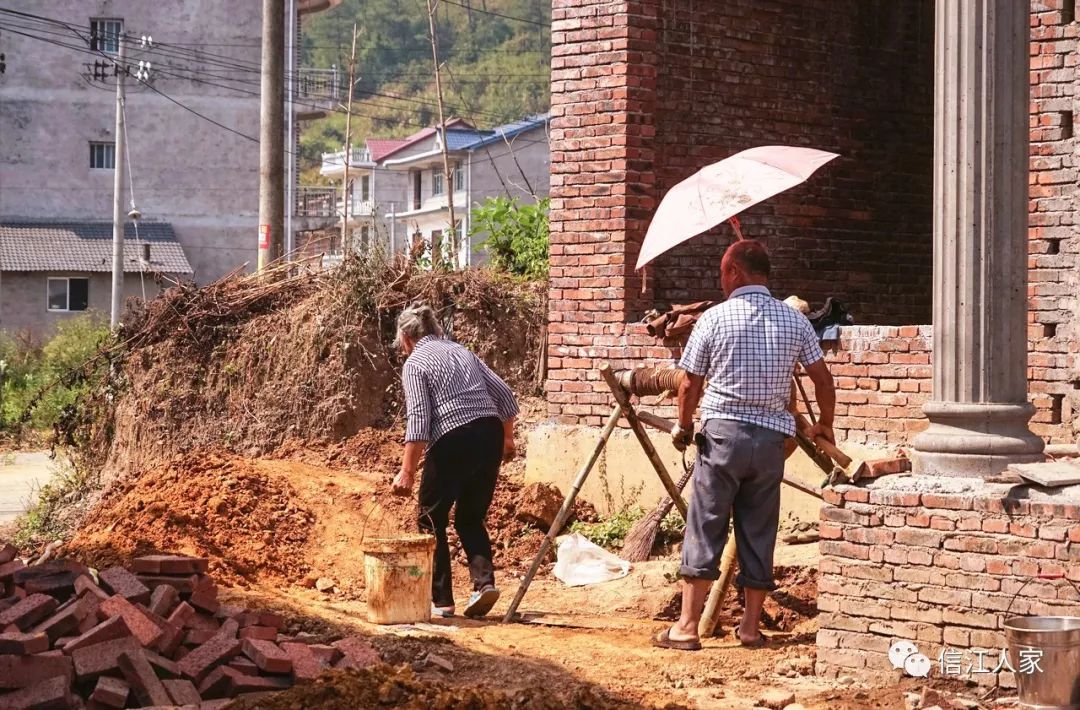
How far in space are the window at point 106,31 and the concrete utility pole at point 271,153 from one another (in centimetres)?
2905

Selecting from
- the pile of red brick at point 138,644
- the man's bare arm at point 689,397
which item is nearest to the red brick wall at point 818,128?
the man's bare arm at point 689,397

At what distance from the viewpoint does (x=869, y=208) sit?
12062mm

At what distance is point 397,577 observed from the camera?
8.12 m

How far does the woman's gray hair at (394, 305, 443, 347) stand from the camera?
8.56 metres

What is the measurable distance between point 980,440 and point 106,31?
1636 inches

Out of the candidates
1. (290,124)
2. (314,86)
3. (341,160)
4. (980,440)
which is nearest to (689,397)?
(980,440)

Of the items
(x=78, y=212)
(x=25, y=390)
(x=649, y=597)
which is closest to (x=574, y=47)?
(x=649, y=597)

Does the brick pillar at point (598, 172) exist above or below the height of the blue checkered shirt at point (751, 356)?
above

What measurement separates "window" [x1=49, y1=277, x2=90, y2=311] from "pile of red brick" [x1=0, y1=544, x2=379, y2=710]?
1334 inches

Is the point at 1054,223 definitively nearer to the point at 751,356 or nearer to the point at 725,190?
the point at 725,190

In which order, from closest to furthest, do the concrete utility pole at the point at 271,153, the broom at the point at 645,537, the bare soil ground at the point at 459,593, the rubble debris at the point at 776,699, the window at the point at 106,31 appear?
1. the rubble debris at the point at 776,699
2. the bare soil ground at the point at 459,593
3. the broom at the point at 645,537
4. the concrete utility pole at the point at 271,153
5. the window at the point at 106,31

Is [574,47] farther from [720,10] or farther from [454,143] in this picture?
[454,143]

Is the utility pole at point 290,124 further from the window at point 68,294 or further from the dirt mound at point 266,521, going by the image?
the dirt mound at point 266,521

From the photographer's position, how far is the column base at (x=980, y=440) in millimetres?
6309
